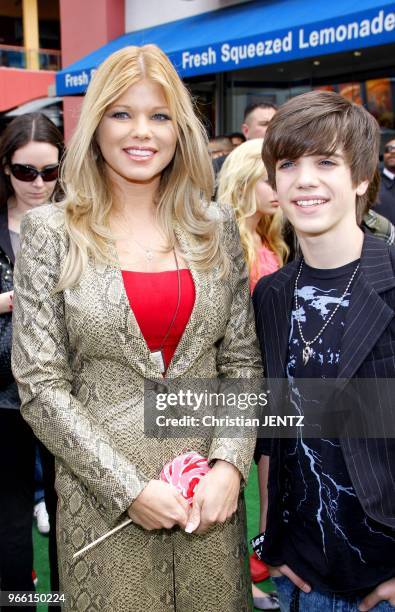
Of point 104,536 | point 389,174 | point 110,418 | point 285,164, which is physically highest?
point 389,174

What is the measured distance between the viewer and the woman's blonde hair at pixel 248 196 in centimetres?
338

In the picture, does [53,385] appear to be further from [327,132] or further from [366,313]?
[327,132]

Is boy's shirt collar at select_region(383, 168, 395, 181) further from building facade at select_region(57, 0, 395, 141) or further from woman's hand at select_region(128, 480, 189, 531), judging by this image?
woman's hand at select_region(128, 480, 189, 531)

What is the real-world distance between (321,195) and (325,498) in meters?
0.77

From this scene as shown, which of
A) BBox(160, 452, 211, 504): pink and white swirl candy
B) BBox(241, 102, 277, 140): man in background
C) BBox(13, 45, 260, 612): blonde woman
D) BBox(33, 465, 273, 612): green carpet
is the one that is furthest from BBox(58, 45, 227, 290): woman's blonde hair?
BBox(241, 102, 277, 140): man in background

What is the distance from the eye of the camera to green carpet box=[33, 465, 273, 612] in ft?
10.7

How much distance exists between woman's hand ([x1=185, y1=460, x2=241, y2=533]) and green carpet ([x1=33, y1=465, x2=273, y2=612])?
5.50ft

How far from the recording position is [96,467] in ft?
5.57

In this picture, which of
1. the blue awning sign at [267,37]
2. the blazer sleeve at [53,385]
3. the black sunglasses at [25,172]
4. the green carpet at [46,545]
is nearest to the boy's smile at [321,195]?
the blazer sleeve at [53,385]

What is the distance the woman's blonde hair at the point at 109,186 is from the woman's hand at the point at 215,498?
1.86 feet

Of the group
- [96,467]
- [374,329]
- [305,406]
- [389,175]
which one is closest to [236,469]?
[305,406]

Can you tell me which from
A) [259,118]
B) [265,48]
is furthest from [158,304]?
[265,48]

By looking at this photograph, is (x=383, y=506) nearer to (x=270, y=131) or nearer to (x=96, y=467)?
(x=96, y=467)

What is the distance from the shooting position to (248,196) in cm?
341
